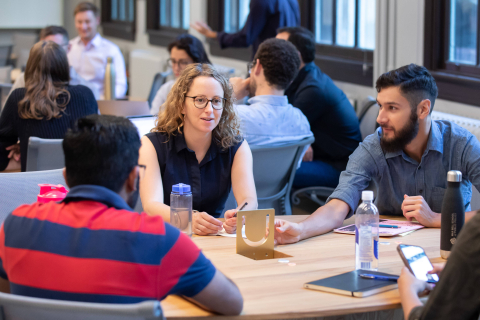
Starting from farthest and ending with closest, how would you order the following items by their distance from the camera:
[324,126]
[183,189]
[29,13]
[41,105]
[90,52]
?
[29,13] < [90,52] < [324,126] < [41,105] < [183,189]

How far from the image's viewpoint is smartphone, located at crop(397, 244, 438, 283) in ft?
4.50

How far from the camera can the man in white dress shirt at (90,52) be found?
209 inches

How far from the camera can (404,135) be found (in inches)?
81.4

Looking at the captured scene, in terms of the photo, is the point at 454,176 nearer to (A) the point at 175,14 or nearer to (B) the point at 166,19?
(A) the point at 175,14

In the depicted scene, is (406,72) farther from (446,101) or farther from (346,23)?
(346,23)

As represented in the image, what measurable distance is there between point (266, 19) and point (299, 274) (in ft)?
11.3

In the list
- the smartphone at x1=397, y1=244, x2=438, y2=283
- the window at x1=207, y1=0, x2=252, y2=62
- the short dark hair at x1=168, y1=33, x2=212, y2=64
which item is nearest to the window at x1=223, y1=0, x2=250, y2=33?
the window at x1=207, y1=0, x2=252, y2=62

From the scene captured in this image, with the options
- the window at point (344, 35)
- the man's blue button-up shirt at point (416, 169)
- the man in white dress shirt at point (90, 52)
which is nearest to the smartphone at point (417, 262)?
the man's blue button-up shirt at point (416, 169)

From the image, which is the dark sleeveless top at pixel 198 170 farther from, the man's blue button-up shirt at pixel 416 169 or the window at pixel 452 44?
the window at pixel 452 44

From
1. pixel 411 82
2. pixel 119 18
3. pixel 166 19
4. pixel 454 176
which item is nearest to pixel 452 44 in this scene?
pixel 411 82

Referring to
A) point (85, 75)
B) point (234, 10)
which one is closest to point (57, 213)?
point (85, 75)

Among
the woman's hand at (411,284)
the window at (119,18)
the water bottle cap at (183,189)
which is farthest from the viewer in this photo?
the window at (119,18)

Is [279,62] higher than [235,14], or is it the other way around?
[235,14]

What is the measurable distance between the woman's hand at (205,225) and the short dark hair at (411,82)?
85cm
